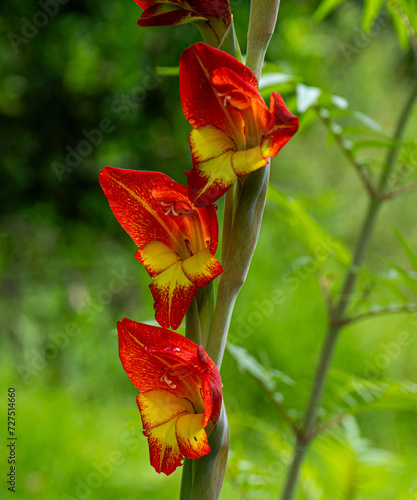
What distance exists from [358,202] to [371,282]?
3105 millimetres

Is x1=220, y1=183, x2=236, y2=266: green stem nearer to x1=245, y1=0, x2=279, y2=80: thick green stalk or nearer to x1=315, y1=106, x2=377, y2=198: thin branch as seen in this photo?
x1=245, y1=0, x2=279, y2=80: thick green stalk

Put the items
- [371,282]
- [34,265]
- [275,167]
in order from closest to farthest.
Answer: [371,282], [34,265], [275,167]

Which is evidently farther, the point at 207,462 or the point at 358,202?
the point at 358,202

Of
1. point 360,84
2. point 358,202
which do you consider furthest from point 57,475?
point 360,84

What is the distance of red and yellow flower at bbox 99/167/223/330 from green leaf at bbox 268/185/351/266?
0.38 m

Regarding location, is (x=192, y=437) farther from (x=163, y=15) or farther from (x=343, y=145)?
(x=343, y=145)

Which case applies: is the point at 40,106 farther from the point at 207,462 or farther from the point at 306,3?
the point at 207,462

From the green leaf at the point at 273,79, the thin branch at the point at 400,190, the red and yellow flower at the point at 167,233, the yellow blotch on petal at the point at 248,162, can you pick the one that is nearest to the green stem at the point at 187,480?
the red and yellow flower at the point at 167,233

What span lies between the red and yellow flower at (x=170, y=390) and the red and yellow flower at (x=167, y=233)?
0.06ft

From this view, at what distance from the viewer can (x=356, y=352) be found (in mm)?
2664

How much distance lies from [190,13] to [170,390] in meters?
0.28

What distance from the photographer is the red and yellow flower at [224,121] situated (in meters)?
0.34

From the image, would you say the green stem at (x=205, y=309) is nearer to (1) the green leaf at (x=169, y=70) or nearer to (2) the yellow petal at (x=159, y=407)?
(2) the yellow petal at (x=159, y=407)

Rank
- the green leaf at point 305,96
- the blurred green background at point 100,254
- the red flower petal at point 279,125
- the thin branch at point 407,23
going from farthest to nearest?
the blurred green background at point 100,254
the thin branch at point 407,23
the green leaf at point 305,96
the red flower petal at point 279,125
